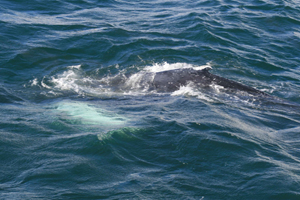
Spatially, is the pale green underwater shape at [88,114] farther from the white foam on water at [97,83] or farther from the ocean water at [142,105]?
the white foam on water at [97,83]

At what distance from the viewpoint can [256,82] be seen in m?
13.8

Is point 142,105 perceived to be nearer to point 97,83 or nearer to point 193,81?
point 193,81

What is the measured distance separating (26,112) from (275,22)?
1590cm

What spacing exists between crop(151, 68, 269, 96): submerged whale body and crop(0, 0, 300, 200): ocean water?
0.24m

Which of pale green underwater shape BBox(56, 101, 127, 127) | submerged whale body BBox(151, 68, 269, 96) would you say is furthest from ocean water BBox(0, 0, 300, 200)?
submerged whale body BBox(151, 68, 269, 96)

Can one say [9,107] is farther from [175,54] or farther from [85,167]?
[175,54]

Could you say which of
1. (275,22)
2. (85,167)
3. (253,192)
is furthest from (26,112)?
(275,22)

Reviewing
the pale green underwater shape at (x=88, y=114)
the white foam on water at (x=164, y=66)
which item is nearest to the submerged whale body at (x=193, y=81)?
the white foam on water at (x=164, y=66)

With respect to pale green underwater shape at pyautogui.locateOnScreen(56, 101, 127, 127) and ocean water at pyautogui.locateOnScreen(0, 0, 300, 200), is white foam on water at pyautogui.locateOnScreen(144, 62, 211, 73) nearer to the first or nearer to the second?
ocean water at pyautogui.locateOnScreen(0, 0, 300, 200)

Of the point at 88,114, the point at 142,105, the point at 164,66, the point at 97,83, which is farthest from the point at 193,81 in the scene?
the point at 88,114

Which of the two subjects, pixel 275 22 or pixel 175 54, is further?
pixel 275 22

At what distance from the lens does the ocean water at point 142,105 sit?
255 inches

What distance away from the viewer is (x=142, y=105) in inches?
426

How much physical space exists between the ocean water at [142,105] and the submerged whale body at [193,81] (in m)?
0.24
